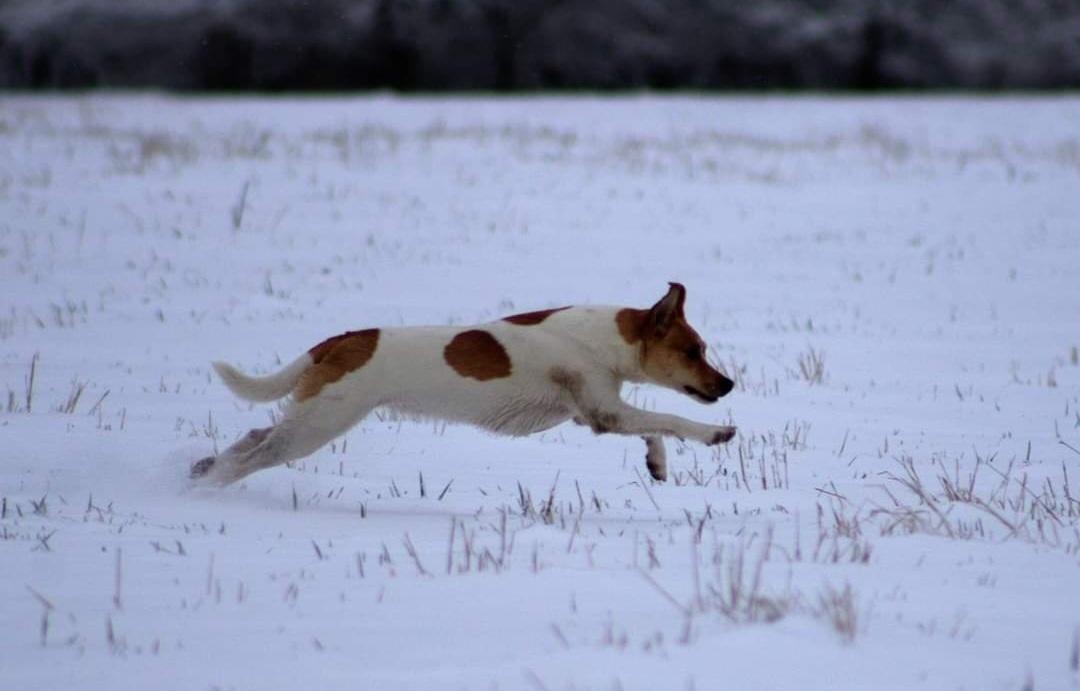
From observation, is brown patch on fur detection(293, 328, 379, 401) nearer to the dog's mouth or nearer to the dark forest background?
the dog's mouth

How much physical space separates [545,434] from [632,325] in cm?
158

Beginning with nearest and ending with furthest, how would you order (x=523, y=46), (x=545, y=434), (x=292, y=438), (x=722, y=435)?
(x=722, y=435) < (x=292, y=438) < (x=545, y=434) < (x=523, y=46)

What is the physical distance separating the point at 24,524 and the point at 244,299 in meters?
6.91

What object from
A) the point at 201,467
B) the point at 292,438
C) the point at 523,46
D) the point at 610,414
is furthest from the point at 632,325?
the point at 523,46

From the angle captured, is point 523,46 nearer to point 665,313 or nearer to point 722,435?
point 665,313

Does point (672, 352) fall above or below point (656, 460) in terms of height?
above

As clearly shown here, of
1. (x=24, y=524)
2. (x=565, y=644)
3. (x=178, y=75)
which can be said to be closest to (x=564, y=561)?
(x=565, y=644)

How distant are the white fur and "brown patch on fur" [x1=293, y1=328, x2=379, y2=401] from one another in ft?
0.09

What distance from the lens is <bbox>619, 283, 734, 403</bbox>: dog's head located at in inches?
249

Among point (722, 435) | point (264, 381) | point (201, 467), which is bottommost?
point (201, 467)

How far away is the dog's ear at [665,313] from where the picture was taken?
245 inches

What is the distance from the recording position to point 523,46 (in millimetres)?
39500

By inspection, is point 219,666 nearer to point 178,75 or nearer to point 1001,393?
point 1001,393

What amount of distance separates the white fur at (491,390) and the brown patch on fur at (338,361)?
0.09ft
